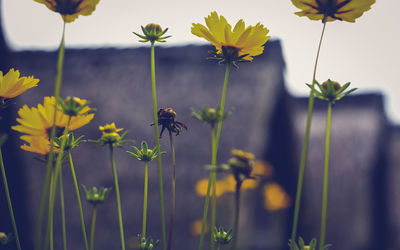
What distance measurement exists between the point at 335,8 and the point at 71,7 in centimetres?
29

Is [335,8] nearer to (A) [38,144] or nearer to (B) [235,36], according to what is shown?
(B) [235,36]

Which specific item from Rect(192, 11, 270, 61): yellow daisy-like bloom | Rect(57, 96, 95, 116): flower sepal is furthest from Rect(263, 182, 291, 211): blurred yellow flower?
Rect(57, 96, 95, 116): flower sepal

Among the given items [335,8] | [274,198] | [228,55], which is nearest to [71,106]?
[228,55]

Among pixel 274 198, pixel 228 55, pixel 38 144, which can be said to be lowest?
pixel 274 198

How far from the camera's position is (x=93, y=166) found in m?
4.02

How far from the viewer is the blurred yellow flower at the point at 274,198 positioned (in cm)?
402

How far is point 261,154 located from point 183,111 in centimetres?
100

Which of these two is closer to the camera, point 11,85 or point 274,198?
point 11,85

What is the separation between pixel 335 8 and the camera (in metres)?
0.53

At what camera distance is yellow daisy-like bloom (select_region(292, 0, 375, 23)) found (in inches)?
20.9

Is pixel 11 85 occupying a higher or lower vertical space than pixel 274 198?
higher

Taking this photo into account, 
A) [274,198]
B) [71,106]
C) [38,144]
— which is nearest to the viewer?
[71,106]

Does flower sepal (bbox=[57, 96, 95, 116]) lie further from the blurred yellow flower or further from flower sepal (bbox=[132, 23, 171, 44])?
the blurred yellow flower

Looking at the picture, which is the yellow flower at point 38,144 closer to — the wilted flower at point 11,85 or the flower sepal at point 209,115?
the wilted flower at point 11,85
